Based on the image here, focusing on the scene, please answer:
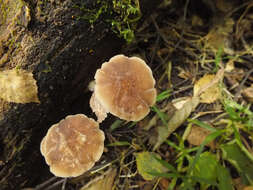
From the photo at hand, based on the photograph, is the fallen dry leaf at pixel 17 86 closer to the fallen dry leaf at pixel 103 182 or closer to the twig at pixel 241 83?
the fallen dry leaf at pixel 103 182

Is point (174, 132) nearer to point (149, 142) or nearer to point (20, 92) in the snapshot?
point (149, 142)

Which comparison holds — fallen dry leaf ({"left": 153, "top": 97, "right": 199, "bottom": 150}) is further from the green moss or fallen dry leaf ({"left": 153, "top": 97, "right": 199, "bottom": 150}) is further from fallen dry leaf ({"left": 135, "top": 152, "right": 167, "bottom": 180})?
the green moss

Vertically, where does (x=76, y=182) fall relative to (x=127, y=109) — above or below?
below

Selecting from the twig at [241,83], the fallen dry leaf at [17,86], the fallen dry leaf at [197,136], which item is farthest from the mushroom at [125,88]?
the twig at [241,83]

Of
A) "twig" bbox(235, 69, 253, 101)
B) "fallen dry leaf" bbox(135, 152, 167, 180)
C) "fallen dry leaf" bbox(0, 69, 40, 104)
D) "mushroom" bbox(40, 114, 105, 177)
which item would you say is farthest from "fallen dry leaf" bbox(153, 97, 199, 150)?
"fallen dry leaf" bbox(0, 69, 40, 104)

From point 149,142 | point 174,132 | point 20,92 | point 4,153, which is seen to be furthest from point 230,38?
point 4,153

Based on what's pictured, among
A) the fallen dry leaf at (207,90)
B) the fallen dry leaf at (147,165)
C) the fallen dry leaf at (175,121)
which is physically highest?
the fallen dry leaf at (207,90)

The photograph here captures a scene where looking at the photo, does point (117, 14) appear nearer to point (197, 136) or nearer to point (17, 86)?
point (17, 86)
